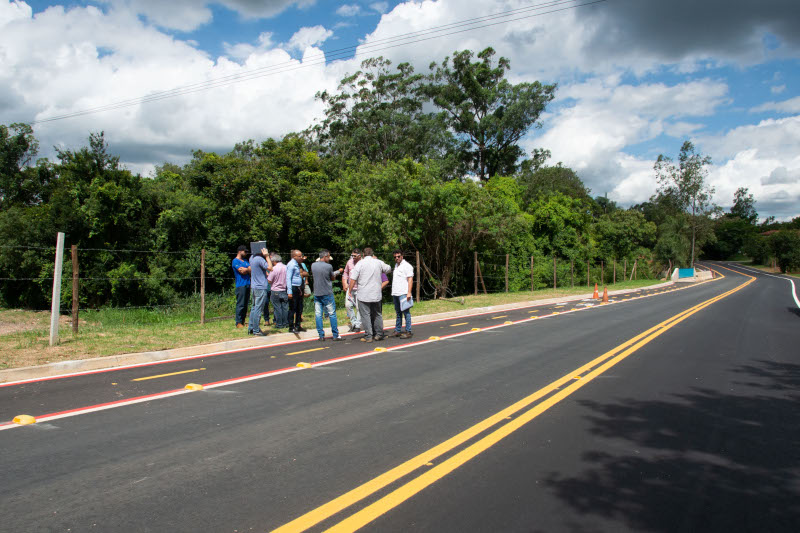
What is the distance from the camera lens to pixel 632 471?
12.2 ft

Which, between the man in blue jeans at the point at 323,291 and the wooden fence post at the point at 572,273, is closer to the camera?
the man in blue jeans at the point at 323,291

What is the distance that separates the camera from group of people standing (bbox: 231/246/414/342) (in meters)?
10.0

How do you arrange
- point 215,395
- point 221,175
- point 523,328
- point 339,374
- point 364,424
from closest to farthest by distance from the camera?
1. point 364,424
2. point 215,395
3. point 339,374
4. point 523,328
5. point 221,175

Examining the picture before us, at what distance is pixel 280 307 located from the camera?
36.7 ft

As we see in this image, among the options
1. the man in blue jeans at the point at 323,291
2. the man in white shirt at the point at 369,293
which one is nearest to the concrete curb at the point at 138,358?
the man in blue jeans at the point at 323,291

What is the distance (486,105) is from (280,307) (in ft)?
133

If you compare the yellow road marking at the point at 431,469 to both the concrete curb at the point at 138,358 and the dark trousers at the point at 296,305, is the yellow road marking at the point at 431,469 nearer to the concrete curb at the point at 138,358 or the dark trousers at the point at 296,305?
the dark trousers at the point at 296,305

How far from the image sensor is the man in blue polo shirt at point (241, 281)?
10961 mm

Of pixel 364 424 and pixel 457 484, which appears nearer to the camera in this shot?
pixel 457 484

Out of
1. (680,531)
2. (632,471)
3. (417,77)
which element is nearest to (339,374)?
(632,471)

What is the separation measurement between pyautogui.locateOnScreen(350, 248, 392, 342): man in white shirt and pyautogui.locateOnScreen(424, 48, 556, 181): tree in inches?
1510

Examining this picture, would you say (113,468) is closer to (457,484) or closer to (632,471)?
(457,484)

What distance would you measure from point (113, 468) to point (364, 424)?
2040mm

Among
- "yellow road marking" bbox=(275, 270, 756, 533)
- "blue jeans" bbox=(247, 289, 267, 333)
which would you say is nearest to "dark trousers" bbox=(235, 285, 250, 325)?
"blue jeans" bbox=(247, 289, 267, 333)
